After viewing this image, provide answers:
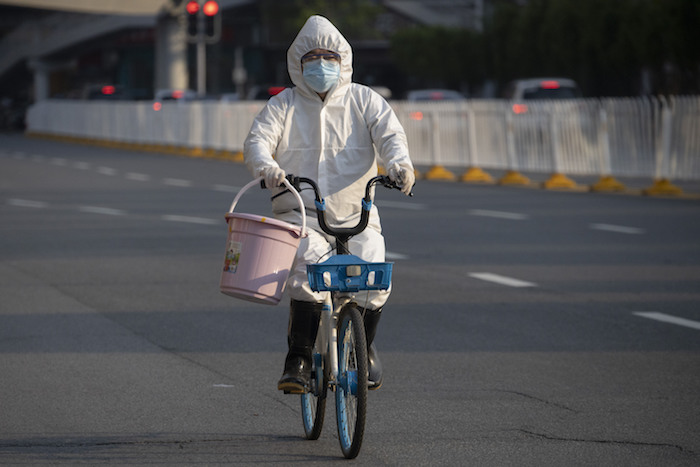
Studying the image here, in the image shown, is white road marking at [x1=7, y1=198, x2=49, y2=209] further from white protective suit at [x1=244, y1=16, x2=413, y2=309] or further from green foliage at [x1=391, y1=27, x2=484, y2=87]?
green foliage at [x1=391, y1=27, x2=484, y2=87]

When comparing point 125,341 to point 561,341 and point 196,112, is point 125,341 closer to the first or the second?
point 561,341

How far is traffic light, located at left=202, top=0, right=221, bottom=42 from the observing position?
3444 cm

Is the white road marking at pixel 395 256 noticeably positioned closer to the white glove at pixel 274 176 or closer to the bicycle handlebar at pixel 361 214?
the bicycle handlebar at pixel 361 214

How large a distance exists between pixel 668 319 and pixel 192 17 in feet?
89.6

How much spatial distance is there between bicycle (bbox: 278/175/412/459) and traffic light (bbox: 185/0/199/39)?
30033 millimetres

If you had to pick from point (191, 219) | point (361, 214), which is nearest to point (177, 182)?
point (191, 219)

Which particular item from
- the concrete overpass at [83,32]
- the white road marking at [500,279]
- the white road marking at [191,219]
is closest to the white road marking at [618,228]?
the white road marking at [500,279]

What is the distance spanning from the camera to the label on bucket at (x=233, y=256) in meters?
5.58

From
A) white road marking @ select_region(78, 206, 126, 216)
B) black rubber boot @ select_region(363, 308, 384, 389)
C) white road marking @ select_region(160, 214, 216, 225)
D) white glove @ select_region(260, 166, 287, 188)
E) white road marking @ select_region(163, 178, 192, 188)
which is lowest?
white road marking @ select_region(163, 178, 192, 188)

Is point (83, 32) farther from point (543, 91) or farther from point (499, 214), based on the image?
point (499, 214)

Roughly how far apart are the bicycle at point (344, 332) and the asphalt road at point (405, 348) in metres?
0.21

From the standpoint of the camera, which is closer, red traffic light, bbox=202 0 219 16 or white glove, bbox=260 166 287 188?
white glove, bbox=260 166 287 188

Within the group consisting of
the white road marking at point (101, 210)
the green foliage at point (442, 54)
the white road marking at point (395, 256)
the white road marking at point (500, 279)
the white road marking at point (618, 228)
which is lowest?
the white road marking at point (101, 210)

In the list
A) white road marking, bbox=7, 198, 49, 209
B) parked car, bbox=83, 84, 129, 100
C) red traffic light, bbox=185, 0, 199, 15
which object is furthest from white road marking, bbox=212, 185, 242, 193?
parked car, bbox=83, 84, 129, 100
